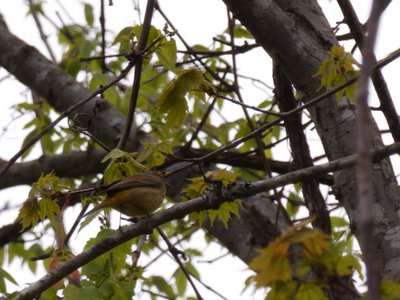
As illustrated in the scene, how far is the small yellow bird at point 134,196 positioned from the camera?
296 centimetres

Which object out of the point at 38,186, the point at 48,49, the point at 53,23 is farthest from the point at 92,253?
the point at 53,23

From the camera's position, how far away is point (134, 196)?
308cm

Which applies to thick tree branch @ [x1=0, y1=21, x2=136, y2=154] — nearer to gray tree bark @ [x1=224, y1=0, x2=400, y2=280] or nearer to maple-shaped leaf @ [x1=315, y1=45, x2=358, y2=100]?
gray tree bark @ [x1=224, y1=0, x2=400, y2=280]

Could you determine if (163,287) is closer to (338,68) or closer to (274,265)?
(338,68)

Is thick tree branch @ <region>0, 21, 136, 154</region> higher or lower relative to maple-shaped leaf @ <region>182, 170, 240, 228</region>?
higher

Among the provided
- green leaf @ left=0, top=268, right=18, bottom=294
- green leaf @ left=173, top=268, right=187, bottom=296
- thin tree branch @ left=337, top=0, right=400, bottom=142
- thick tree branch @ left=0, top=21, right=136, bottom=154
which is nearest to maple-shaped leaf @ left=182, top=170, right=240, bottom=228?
thin tree branch @ left=337, top=0, right=400, bottom=142

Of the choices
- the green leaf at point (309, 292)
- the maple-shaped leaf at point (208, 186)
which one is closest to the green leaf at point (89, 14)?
the maple-shaped leaf at point (208, 186)

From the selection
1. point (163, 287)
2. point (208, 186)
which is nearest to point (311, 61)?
point (208, 186)

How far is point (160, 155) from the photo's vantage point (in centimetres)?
319

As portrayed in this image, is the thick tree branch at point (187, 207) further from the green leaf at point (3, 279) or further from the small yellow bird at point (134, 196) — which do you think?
the green leaf at point (3, 279)

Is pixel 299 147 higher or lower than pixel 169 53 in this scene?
lower

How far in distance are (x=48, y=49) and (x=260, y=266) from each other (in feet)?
16.5

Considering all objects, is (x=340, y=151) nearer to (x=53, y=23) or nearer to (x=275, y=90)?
(x=275, y=90)

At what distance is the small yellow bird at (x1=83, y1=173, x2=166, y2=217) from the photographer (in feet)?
9.71
